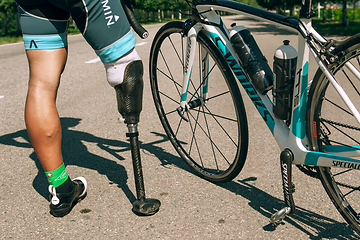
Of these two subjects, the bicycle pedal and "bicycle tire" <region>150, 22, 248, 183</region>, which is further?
"bicycle tire" <region>150, 22, 248, 183</region>

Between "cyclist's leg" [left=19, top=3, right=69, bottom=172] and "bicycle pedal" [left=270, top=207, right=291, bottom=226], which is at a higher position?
"cyclist's leg" [left=19, top=3, right=69, bottom=172]

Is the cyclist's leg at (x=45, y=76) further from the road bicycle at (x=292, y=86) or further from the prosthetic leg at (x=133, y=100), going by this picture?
the road bicycle at (x=292, y=86)

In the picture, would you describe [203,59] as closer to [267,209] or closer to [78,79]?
[267,209]

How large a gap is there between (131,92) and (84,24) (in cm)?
45

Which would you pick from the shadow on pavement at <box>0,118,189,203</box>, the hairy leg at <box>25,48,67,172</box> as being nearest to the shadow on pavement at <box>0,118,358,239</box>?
the shadow on pavement at <box>0,118,189,203</box>

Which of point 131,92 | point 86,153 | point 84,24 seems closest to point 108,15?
point 84,24

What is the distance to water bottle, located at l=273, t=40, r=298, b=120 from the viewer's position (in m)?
1.83

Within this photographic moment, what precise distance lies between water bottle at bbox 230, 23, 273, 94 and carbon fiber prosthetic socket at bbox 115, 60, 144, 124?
0.58 meters

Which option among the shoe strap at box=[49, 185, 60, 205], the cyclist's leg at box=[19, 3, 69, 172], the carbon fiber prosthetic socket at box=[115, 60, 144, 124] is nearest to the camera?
the cyclist's leg at box=[19, 3, 69, 172]

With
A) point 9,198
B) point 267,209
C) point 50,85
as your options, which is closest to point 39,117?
point 50,85

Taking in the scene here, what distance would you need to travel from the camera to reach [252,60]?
2.02 m

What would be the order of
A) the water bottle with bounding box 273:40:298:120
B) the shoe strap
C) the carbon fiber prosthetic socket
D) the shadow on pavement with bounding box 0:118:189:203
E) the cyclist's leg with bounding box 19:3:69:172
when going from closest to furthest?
the water bottle with bounding box 273:40:298:120
the cyclist's leg with bounding box 19:3:69:172
the carbon fiber prosthetic socket
the shoe strap
the shadow on pavement with bounding box 0:118:189:203

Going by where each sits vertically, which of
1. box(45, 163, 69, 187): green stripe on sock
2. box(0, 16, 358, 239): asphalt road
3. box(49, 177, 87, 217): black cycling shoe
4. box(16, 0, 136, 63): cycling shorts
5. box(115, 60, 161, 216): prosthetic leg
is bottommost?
box(0, 16, 358, 239): asphalt road

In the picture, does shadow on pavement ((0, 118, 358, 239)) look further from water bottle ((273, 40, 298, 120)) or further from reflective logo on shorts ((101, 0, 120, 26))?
reflective logo on shorts ((101, 0, 120, 26))
